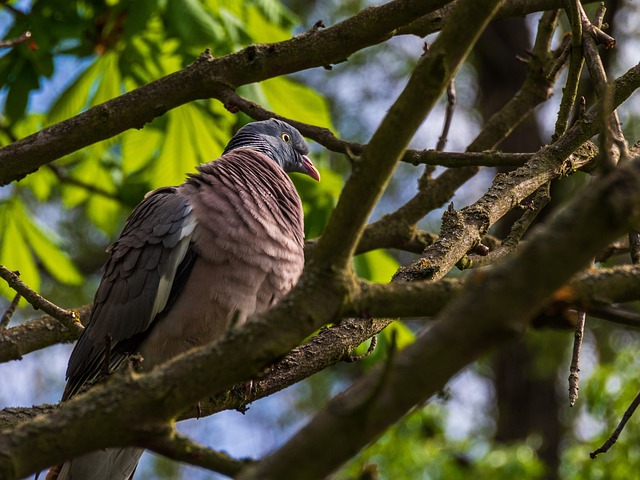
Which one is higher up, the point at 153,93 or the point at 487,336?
the point at 153,93

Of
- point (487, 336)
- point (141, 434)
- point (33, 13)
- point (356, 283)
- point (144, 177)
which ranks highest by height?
point (33, 13)

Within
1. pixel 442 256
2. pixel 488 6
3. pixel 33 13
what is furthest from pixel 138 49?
pixel 488 6

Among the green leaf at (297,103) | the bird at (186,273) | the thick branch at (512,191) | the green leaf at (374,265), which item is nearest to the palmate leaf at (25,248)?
the bird at (186,273)

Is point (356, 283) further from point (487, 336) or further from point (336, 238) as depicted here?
point (487, 336)

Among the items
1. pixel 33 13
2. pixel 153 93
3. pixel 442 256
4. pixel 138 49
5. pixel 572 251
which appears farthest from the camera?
pixel 138 49

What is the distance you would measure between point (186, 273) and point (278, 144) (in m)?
1.16

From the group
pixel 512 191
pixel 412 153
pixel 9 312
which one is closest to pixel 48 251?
pixel 9 312

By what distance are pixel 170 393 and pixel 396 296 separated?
496 mm

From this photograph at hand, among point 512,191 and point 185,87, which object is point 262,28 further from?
point 512,191

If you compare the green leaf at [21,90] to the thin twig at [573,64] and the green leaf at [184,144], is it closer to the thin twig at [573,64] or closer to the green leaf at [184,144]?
the green leaf at [184,144]

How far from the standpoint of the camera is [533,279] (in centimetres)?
140

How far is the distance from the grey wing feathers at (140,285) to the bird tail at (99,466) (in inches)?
11.0

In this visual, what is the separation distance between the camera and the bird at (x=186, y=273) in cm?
331

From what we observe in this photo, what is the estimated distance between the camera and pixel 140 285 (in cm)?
347
